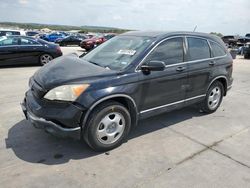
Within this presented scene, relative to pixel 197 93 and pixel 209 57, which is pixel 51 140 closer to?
pixel 197 93

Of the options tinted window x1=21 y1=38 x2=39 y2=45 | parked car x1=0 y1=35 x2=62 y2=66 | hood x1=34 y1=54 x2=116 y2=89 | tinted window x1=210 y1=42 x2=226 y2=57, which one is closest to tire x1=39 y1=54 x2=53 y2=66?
parked car x1=0 y1=35 x2=62 y2=66

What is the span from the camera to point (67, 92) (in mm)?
3281

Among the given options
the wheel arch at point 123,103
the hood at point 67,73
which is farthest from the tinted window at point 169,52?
the hood at point 67,73

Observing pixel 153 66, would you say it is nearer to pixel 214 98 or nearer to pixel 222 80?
pixel 214 98

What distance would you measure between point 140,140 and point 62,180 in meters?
1.48

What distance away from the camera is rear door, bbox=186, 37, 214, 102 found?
15.1ft

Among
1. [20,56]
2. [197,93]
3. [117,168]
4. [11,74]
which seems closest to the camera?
[117,168]

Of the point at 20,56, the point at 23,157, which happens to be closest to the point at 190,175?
the point at 23,157

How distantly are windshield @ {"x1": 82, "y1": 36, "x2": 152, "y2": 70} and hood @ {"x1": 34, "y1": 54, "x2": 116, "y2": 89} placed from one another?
0.75 feet

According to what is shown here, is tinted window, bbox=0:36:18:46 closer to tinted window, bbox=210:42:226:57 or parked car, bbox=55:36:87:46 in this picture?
tinted window, bbox=210:42:226:57

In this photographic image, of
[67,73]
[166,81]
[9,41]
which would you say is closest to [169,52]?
[166,81]

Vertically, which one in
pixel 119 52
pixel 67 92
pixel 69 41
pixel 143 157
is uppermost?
pixel 119 52

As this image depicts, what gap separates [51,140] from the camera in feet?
12.9

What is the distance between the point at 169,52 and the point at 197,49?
2.70 ft
